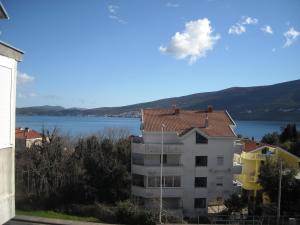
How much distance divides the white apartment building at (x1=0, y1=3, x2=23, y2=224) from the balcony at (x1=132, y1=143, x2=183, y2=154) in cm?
3677

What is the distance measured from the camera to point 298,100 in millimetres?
184250

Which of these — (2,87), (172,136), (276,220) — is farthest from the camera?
(172,136)

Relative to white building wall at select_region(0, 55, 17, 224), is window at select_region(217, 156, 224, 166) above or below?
below

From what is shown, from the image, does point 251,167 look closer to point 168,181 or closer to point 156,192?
point 168,181

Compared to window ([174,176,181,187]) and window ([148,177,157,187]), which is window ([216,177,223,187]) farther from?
window ([148,177,157,187])

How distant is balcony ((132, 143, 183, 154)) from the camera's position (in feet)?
135

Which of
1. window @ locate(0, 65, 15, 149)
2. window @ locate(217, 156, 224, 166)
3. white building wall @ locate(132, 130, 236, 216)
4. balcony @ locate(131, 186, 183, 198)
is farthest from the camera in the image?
window @ locate(217, 156, 224, 166)

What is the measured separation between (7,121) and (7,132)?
0.40ft

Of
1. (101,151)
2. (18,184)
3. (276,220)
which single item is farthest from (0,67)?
(101,151)

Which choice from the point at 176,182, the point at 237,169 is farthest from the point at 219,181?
the point at 176,182

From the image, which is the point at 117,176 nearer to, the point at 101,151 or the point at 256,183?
the point at 101,151

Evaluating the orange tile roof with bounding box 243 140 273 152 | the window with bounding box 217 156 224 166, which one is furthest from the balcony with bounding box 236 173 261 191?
the orange tile roof with bounding box 243 140 273 152

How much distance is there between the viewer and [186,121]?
4572cm

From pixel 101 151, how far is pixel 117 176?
385cm
